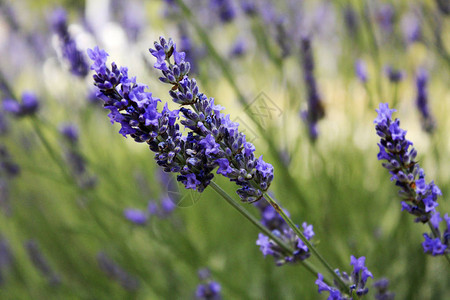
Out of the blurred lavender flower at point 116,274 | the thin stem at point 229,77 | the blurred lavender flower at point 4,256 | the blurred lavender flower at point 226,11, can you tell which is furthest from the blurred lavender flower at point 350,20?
the blurred lavender flower at point 4,256

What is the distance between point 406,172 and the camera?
78 cm

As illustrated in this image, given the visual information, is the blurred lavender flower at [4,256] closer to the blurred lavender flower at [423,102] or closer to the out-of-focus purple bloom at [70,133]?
the out-of-focus purple bloom at [70,133]

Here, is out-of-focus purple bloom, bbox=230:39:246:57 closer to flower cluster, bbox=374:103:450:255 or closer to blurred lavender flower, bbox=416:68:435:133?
blurred lavender flower, bbox=416:68:435:133

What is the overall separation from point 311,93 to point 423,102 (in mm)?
371

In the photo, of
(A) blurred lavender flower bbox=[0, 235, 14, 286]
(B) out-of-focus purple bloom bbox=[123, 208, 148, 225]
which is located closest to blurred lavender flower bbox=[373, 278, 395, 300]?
(B) out-of-focus purple bloom bbox=[123, 208, 148, 225]

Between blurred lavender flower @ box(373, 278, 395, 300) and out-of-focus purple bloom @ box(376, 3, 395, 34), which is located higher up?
out-of-focus purple bloom @ box(376, 3, 395, 34)

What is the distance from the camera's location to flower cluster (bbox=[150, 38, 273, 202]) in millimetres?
678

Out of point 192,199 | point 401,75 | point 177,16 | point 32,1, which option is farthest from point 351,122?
point 32,1

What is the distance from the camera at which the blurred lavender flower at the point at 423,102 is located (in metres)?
1.40

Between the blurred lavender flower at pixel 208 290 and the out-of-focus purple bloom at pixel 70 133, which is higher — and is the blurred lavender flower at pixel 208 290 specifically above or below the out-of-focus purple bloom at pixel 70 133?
below

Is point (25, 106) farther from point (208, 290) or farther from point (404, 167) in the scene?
point (404, 167)

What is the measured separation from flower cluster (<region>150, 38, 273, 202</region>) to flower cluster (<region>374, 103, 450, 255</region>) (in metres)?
0.21

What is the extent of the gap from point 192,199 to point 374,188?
1631 mm

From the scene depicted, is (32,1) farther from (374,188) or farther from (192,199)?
(192,199)
